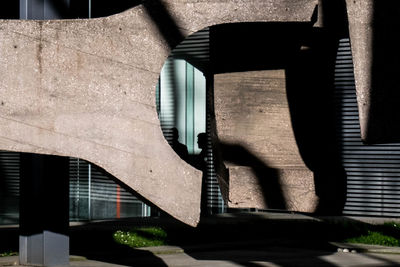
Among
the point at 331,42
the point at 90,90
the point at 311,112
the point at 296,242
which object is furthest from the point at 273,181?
the point at 296,242

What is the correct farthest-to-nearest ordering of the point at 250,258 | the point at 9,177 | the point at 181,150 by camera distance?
the point at 9,177
the point at 181,150
the point at 250,258

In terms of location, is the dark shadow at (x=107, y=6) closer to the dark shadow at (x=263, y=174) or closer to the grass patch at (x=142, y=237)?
the grass patch at (x=142, y=237)

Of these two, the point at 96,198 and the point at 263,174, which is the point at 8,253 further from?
the point at 263,174

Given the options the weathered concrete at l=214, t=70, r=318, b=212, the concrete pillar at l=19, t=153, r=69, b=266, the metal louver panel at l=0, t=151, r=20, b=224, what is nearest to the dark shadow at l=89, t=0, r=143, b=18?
the metal louver panel at l=0, t=151, r=20, b=224

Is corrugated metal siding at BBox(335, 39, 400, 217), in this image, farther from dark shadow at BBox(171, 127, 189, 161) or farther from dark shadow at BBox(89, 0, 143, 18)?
dark shadow at BBox(89, 0, 143, 18)

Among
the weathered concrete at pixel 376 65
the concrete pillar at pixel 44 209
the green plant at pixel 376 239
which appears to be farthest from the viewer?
the green plant at pixel 376 239

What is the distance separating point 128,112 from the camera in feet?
15.0

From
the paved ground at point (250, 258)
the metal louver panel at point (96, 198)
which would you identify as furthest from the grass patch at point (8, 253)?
the metal louver panel at point (96, 198)

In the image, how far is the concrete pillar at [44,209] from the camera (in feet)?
30.6

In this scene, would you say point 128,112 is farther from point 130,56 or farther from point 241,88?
point 241,88

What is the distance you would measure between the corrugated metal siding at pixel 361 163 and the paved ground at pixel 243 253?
2314 millimetres

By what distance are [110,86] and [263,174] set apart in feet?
3.39

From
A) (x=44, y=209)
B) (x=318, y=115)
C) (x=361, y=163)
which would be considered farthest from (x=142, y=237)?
(x=318, y=115)

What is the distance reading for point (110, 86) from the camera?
4.49m
